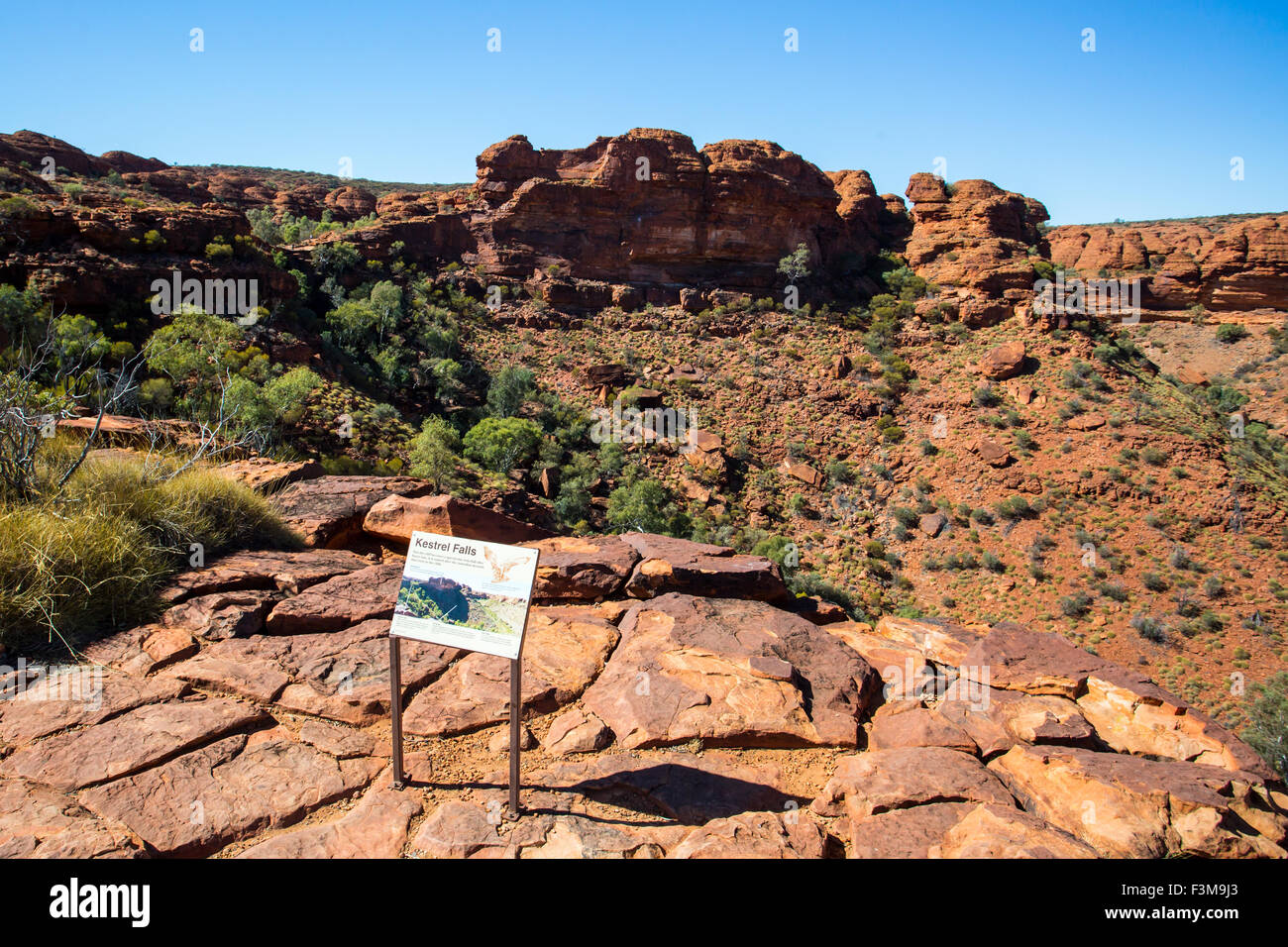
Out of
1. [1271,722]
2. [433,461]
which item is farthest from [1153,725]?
[433,461]

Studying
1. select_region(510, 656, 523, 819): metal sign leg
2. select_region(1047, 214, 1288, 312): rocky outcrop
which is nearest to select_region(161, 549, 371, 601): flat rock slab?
select_region(510, 656, 523, 819): metal sign leg

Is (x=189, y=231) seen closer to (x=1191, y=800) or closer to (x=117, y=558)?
(x=117, y=558)

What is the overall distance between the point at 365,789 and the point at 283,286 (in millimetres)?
29343

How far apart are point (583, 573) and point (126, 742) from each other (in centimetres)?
443

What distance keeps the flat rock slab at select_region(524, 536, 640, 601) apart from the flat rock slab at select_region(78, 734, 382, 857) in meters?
3.32

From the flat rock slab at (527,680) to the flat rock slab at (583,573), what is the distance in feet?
2.27

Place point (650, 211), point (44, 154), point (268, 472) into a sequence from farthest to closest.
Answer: point (650, 211), point (44, 154), point (268, 472)

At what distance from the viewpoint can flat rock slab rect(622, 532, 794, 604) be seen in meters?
7.91

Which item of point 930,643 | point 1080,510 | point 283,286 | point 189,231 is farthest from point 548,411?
point 930,643

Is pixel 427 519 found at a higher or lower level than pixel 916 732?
higher

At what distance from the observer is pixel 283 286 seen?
92.6 feet

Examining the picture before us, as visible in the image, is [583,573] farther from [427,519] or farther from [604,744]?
[604,744]

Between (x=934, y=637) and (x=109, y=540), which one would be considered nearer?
(x=109, y=540)

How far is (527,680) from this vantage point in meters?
5.62
